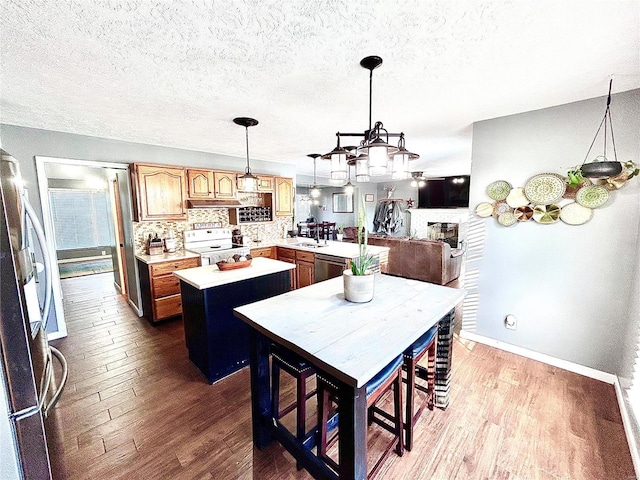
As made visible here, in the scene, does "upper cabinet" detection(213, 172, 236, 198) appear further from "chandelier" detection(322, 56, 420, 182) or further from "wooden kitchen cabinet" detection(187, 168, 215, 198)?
"chandelier" detection(322, 56, 420, 182)

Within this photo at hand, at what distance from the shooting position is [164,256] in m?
3.54

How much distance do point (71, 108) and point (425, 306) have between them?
333cm

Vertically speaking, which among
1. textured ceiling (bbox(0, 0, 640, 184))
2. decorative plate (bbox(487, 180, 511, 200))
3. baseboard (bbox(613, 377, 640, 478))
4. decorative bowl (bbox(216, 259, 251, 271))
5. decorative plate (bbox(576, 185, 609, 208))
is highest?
textured ceiling (bbox(0, 0, 640, 184))

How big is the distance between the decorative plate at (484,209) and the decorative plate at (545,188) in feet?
1.02

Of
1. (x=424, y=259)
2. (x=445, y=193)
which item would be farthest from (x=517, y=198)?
(x=445, y=193)

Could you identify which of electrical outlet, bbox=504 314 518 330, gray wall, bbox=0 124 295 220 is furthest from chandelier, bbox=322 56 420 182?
gray wall, bbox=0 124 295 220

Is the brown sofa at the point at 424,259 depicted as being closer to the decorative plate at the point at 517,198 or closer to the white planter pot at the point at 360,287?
the decorative plate at the point at 517,198

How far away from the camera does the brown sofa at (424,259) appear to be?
468cm

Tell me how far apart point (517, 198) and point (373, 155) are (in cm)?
186

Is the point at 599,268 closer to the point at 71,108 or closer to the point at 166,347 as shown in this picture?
the point at 166,347

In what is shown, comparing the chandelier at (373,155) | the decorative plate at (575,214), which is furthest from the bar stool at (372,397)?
the decorative plate at (575,214)

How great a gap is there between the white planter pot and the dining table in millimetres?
46

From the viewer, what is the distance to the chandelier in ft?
4.91

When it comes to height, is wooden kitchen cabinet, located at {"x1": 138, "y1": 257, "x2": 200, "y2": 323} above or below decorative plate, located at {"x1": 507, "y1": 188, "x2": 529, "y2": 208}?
below
